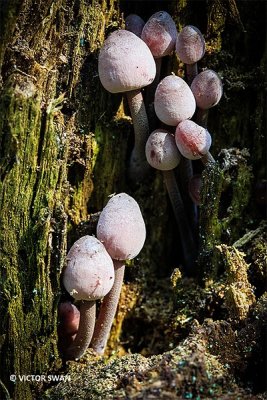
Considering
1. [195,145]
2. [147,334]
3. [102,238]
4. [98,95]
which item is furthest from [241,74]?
[147,334]

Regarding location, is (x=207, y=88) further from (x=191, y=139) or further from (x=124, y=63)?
(x=124, y=63)

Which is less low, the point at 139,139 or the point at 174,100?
the point at 174,100

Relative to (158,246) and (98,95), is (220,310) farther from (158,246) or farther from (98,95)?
(98,95)

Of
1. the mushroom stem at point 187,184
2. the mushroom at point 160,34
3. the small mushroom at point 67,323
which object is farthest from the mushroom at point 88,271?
the mushroom at point 160,34

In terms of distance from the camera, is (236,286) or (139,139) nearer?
(236,286)

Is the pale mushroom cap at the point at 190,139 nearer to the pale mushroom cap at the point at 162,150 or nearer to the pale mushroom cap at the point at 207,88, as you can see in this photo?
the pale mushroom cap at the point at 162,150

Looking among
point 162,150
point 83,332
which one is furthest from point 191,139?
point 83,332

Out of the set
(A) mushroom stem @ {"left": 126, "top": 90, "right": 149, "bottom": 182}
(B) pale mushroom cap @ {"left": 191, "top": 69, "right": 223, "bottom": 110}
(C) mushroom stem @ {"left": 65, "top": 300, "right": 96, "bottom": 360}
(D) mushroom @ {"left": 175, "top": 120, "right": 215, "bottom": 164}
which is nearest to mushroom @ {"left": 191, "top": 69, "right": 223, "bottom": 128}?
(B) pale mushroom cap @ {"left": 191, "top": 69, "right": 223, "bottom": 110}
